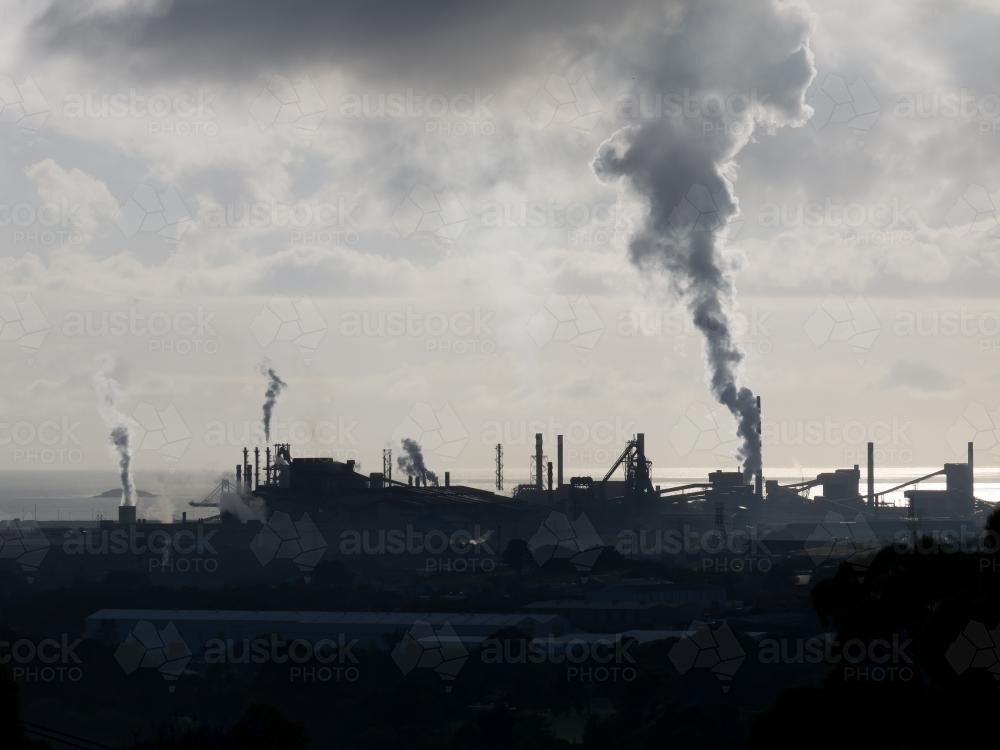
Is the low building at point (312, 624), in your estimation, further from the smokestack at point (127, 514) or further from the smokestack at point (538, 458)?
the smokestack at point (538, 458)

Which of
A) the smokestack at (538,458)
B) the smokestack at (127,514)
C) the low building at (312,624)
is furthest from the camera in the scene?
the smokestack at (538,458)

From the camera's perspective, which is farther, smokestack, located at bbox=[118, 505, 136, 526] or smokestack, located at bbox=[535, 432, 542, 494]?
smokestack, located at bbox=[535, 432, 542, 494]

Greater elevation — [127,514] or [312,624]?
[127,514]

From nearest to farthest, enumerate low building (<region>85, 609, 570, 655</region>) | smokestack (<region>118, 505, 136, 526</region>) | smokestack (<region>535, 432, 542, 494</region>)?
low building (<region>85, 609, 570, 655</region>), smokestack (<region>118, 505, 136, 526</region>), smokestack (<region>535, 432, 542, 494</region>)

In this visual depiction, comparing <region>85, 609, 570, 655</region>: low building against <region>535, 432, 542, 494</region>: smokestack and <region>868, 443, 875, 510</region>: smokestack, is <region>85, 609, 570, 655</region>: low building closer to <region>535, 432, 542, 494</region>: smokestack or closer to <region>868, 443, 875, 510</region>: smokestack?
<region>535, 432, 542, 494</region>: smokestack

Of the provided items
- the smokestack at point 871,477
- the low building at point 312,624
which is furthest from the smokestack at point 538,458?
the low building at point 312,624

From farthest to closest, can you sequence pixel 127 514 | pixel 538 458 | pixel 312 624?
pixel 538 458, pixel 127 514, pixel 312 624

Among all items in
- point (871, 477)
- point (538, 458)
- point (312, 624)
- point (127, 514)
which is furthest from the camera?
point (871, 477)

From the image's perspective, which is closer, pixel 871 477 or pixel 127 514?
pixel 127 514

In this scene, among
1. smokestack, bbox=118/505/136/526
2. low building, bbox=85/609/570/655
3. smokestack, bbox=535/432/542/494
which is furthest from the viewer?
smokestack, bbox=535/432/542/494

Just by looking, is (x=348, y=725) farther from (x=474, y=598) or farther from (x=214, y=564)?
(x=214, y=564)

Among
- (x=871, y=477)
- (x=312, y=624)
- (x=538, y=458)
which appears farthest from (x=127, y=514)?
(x=871, y=477)

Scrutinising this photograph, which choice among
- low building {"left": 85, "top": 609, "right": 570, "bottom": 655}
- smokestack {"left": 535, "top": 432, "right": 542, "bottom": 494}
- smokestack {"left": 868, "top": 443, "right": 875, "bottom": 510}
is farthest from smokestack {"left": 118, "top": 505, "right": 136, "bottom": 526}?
smokestack {"left": 868, "top": 443, "right": 875, "bottom": 510}

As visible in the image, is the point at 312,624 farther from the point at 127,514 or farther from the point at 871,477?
the point at 871,477
